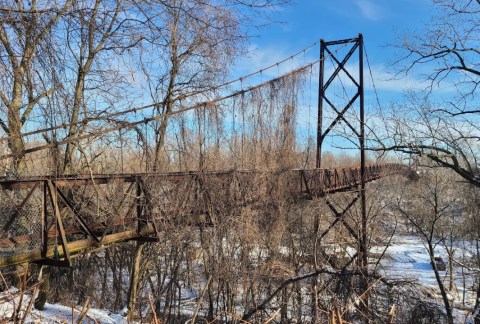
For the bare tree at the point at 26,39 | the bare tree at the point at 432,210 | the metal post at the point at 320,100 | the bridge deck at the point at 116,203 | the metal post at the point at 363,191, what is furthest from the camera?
the metal post at the point at 320,100

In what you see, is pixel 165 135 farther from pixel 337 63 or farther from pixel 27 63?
pixel 27 63

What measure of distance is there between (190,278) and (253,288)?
374 centimetres

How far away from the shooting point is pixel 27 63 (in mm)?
2805

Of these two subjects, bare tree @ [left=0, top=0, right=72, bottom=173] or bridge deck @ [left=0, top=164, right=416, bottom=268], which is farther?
bridge deck @ [left=0, top=164, right=416, bottom=268]

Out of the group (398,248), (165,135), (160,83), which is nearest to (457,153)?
(165,135)

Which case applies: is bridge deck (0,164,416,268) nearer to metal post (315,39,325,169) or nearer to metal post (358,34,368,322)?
metal post (315,39,325,169)

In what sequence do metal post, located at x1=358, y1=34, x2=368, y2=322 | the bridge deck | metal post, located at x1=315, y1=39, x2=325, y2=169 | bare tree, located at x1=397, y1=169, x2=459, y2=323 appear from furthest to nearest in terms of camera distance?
1. metal post, located at x1=315, y1=39, x2=325, y2=169
2. bare tree, located at x1=397, y1=169, x2=459, y2=323
3. metal post, located at x1=358, y1=34, x2=368, y2=322
4. the bridge deck

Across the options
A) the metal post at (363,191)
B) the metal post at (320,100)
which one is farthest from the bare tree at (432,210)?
the metal post at (320,100)

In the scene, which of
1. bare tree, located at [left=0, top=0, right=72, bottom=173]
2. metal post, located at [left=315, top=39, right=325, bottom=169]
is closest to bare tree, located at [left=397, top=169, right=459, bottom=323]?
metal post, located at [left=315, top=39, right=325, bottom=169]

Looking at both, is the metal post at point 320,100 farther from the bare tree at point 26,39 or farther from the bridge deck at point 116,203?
the bare tree at point 26,39

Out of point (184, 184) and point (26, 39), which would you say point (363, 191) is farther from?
point (26, 39)

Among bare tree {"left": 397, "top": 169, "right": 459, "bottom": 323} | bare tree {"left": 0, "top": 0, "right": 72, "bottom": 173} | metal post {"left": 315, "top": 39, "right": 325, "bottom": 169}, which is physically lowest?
bare tree {"left": 397, "top": 169, "right": 459, "bottom": 323}

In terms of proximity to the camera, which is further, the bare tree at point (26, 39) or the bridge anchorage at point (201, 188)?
the bridge anchorage at point (201, 188)

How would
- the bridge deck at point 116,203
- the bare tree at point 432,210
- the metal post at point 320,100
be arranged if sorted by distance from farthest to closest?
the metal post at point 320,100
the bare tree at point 432,210
the bridge deck at point 116,203
